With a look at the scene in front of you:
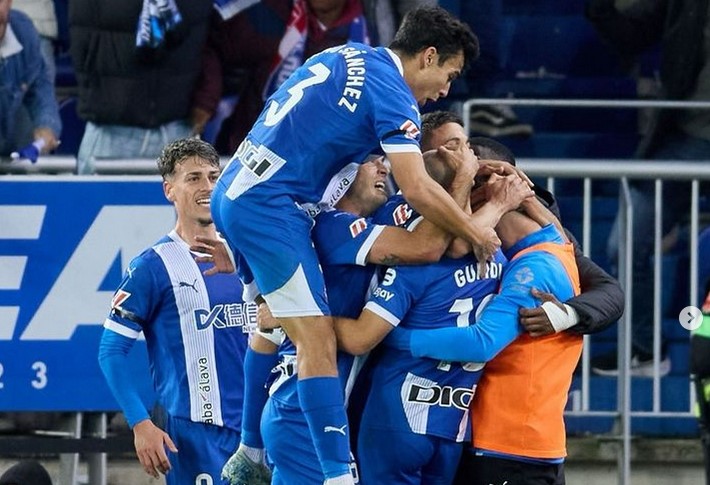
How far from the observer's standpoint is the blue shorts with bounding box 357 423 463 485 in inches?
217

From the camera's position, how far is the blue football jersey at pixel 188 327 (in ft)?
22.9

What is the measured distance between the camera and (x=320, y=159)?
5789mm

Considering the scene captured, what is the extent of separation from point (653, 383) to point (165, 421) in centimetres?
262

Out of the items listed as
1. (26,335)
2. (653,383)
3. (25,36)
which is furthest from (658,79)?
(26,335)

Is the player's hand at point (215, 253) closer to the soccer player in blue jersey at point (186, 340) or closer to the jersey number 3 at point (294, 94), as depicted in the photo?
the soccer player in blue jersey at point (186, 340)

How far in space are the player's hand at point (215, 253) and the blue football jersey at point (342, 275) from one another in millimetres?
1242

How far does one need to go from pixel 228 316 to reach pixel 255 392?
1.00 m

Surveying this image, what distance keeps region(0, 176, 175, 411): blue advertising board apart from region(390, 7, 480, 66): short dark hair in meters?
2.17

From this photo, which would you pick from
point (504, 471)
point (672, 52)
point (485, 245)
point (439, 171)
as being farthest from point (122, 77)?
point (504, 471)

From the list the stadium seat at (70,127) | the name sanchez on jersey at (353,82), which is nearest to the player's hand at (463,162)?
the name sanchez on jersey at (353,82)

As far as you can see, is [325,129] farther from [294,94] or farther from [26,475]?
[26,475]

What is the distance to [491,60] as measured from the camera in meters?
10.2

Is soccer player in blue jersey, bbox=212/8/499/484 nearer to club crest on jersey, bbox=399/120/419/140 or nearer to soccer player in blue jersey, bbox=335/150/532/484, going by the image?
club crest on jersey, bbox=399/120/419/140

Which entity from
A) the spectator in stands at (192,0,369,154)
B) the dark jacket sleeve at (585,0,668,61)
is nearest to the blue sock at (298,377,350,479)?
the spectator in stands at (192,0,369,154)
